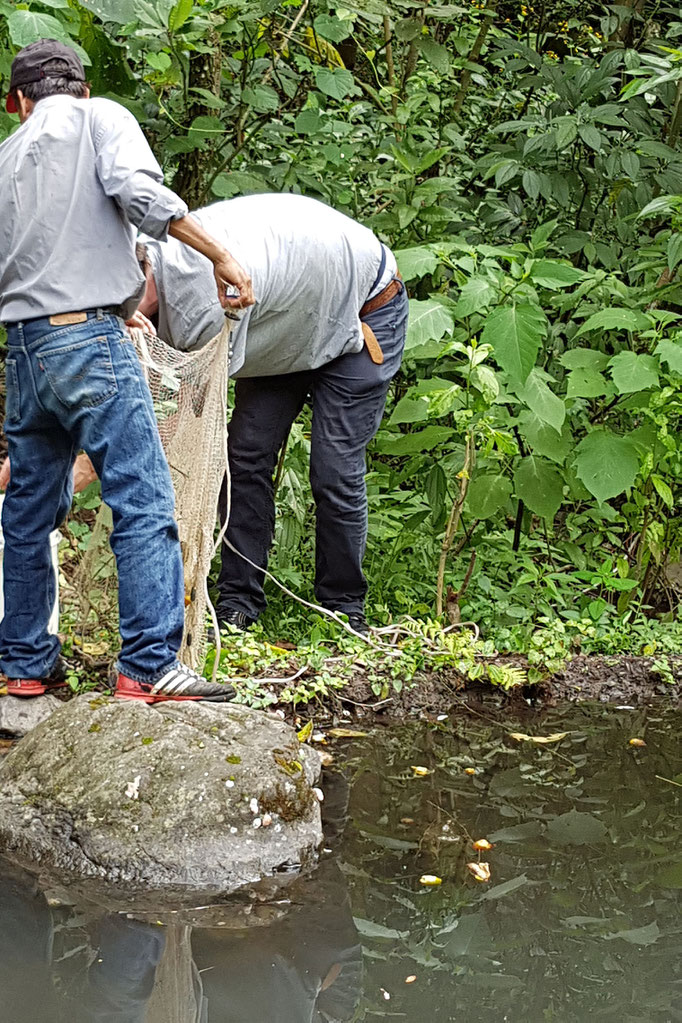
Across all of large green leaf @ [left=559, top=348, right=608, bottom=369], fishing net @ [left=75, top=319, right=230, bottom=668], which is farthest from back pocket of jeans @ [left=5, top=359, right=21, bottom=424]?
large green leaf @ [left=559, top=348, right=608, bottom=369]

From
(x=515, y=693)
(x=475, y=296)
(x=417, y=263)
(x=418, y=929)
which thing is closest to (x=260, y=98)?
(x=417, y=263)

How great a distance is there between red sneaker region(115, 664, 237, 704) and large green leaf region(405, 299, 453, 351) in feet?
4.95

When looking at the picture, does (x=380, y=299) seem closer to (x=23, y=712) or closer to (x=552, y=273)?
(x=552, y=273)

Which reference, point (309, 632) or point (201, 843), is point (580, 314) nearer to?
point (309, 632)

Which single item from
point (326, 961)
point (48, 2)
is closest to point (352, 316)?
point (48, 2)

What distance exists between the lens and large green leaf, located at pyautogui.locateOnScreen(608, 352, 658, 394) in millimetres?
4211

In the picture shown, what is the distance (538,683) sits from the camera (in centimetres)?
409

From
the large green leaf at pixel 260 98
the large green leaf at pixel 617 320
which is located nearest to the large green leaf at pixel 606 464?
the large green leaf at pixel 617 320

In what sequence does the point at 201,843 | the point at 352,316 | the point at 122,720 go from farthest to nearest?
the point at 352,316, the point at 122,720, the point at 201,843

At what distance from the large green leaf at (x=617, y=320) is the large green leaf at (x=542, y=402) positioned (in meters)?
0.28

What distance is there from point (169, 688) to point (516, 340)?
1.77m

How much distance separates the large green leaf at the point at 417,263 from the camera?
4242mm

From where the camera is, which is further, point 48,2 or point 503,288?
point 503,288

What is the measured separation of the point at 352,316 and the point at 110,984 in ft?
7.67
